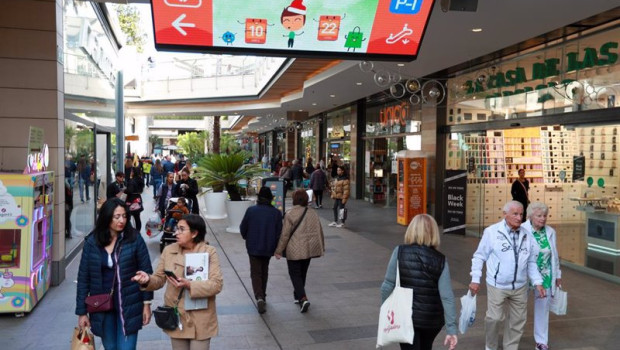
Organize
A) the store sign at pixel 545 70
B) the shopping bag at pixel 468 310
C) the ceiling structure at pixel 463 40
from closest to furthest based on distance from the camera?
the shopping bag at pixel 468 310, the ceiling structure at pixel 463 40, the store sign at pixel 545 70

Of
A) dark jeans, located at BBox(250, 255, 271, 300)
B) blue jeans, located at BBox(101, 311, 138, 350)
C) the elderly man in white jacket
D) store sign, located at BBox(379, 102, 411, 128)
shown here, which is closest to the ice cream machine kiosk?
dark jeans, located at BBox(250, 255, 271, 300)

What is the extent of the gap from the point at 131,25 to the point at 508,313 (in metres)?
35.8

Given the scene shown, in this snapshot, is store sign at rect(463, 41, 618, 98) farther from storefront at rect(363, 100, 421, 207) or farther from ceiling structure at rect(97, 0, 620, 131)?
storefront at rect(363, 100, 421, 207)

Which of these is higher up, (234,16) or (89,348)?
(234,16)

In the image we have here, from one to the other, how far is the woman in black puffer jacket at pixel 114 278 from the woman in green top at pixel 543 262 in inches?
148

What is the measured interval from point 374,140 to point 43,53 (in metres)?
14.6

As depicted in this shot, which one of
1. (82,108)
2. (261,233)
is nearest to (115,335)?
(261,233)

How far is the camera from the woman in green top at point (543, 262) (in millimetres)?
5262

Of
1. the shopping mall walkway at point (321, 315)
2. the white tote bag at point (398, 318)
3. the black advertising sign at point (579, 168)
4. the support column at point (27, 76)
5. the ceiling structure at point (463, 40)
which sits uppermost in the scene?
the ceiling structure at point (463, 40)

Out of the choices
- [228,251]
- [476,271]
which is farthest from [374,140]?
[476,271]

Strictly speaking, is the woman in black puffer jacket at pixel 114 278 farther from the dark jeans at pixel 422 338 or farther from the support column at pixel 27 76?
the support column at pixel 27 76

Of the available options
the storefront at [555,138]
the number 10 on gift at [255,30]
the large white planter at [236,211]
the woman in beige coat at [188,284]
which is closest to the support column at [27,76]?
the number 10 on gift at [255,30]

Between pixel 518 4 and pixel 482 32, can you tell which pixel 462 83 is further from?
pixel 518 4

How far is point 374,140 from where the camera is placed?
20734 mm
